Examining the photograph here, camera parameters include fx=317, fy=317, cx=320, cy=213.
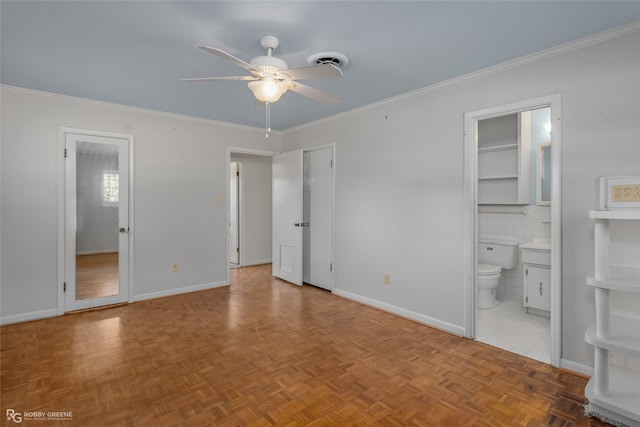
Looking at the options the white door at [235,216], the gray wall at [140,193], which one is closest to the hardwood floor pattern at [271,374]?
the gray wall at [140,193]

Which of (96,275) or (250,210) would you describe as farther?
(250,210)

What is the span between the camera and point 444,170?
3.16 metres

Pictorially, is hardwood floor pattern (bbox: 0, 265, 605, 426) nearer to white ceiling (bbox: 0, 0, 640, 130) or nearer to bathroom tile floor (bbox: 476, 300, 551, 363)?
bathroom tile floor (bbox: 476, 300, 551, 363)

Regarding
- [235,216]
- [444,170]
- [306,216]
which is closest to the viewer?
[444,170]

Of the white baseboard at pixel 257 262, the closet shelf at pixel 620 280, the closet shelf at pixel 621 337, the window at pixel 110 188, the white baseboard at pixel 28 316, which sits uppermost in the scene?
the window at pixel 110 188

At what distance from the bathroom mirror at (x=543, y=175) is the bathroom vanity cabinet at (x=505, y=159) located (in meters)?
0.12

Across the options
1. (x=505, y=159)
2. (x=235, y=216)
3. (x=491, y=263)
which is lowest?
(x=491, y=263)

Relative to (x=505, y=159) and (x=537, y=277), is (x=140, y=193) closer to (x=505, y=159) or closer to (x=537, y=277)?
(x=505, y=159)

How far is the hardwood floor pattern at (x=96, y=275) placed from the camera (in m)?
3.72

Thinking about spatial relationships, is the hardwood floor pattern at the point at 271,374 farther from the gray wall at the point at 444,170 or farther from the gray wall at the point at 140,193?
the gray wall at the point at 140,193

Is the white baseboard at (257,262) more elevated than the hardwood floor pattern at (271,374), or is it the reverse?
the white baseboard at (257,262)

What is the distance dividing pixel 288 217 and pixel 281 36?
3.07 m

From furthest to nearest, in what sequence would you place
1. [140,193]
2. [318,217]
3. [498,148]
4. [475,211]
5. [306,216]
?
[306,216] < [318,217] < [140,193] < [498,148] < [475,211]

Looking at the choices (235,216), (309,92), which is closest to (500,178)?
(309,92)
